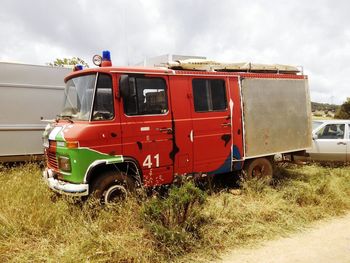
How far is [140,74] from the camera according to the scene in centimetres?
617

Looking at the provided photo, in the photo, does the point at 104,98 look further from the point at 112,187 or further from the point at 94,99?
the point at 112,187

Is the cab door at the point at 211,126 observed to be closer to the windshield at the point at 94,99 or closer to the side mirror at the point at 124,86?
the side mirror at the point at 124,86

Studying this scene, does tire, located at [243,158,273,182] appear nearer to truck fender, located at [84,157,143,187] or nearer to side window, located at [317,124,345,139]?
truck fender, located at [84,157,143,187]

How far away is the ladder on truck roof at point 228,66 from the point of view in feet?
22.7

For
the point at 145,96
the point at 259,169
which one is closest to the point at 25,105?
the point at 145,96

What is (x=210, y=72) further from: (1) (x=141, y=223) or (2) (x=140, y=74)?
(1) (x=141, y=223)

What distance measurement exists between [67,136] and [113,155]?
0.80 meters

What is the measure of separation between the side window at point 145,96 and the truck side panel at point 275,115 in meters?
2.12

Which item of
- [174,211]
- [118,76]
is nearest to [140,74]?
[118,76]

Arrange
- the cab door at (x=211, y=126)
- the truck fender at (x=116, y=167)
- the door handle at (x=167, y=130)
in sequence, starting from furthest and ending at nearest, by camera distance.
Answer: the cab door at (x=211, y=126) → the door handle at (x=167, y=130) → the truck fender at (x=116, y=167)

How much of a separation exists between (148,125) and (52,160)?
1818mm

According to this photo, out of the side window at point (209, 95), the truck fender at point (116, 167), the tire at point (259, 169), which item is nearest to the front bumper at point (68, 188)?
the truck fender at point (116, 167)

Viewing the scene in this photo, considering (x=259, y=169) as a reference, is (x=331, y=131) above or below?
above

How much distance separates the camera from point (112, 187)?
19.0 feet
